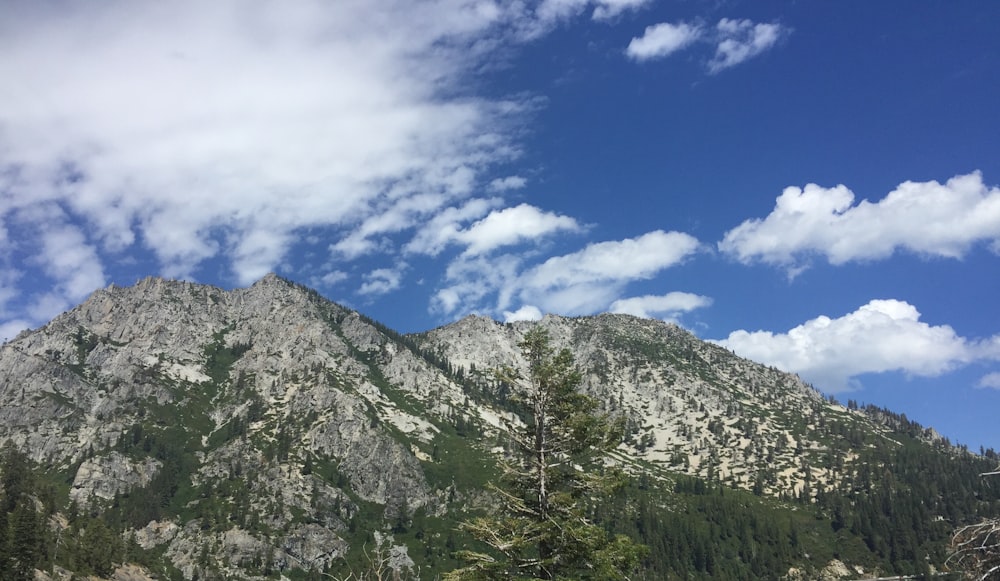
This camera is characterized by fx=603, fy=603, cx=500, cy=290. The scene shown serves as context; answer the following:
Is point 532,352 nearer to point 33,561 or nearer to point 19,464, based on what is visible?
point 33,561

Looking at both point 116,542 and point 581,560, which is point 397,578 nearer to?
point 581,560

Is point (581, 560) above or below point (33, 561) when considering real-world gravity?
below

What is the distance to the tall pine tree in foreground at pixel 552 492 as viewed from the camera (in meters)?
27.5

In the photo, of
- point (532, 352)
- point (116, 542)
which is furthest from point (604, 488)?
point (116, 542)

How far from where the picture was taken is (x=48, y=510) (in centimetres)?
17012

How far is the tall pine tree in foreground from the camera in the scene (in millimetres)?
27500

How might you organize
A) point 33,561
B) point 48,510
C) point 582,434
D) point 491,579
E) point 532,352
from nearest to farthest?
point 491,579 < point 582,434 < point 532,352 < point 33,561 < point 48,510

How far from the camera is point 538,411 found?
Answer: 31.2m

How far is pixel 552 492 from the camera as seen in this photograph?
29828 millimetres

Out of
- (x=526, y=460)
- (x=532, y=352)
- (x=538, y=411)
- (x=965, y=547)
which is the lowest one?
(x=965, y=547)

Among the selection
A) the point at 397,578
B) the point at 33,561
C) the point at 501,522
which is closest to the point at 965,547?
the point at 397,578

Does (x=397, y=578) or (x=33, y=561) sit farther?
(x=33, y=561)

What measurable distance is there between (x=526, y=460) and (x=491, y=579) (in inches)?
225

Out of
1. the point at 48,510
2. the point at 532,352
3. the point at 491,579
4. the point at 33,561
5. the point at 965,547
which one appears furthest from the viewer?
the point at 48,510
